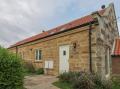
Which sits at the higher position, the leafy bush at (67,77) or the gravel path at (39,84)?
the leafy bush at (67,77)

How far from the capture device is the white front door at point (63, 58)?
1481 cm

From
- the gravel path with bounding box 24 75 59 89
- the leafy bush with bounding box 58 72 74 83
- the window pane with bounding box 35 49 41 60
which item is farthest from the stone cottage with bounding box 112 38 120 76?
the window pane with bounding box 35 49 41 60

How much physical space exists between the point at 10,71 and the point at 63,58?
804cm

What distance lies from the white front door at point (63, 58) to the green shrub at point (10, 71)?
7.24 meters

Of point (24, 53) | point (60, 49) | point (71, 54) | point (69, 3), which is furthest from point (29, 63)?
point (69, 3)

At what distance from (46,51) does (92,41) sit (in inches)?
253

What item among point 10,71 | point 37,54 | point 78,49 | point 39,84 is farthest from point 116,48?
point 10,71

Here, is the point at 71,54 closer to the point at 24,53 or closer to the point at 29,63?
the point at 29,63

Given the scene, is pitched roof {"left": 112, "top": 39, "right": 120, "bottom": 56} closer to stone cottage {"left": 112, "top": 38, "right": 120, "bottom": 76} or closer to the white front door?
stone cottage {"left": 112, "top": 38, "right": 120, "bottom": 76}

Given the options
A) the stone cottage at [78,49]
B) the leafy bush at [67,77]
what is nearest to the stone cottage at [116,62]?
the stone cottage at [78,49]

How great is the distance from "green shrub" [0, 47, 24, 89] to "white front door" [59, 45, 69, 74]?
724 cm

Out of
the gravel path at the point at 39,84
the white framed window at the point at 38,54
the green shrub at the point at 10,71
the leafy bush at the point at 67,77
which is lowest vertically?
the gravel path at the point at 39,84

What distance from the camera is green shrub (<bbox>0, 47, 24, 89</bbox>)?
7461mm

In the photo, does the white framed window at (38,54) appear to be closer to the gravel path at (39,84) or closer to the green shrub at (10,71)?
the gravel path at (39,84)
